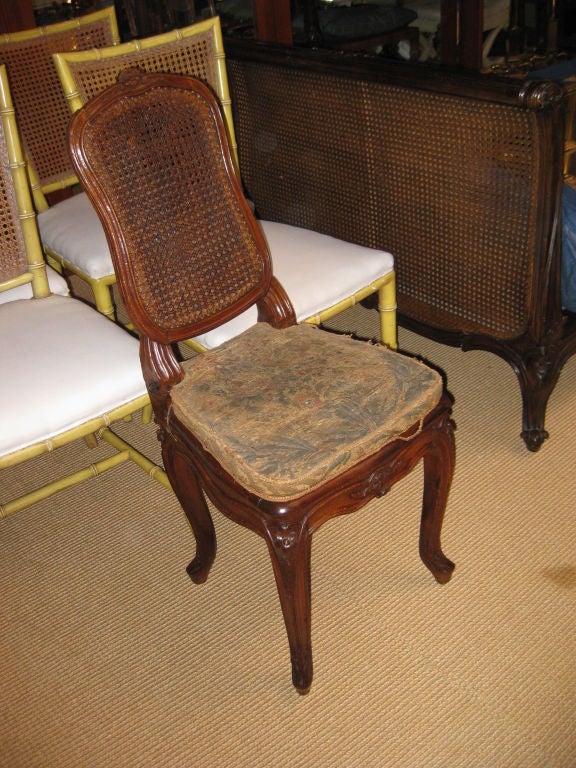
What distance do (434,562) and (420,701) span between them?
0.29 meters

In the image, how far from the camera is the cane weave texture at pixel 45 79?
6.85ft

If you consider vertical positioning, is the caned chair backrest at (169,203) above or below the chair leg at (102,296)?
above

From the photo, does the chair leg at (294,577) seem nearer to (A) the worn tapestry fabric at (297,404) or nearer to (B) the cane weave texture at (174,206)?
(A) the worn tapestry fabric at (297,404)

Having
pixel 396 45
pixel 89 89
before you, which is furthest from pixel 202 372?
pixel 396 45

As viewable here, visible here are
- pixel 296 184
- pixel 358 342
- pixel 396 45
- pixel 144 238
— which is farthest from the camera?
pixel 396 45

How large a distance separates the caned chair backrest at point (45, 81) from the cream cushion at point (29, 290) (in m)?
0.41

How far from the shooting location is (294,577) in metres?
1.30

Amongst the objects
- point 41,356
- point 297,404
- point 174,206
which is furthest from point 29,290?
point 297,404

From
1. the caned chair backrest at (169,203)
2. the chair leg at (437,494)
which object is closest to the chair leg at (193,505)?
the caned chair backrest at (169,203)

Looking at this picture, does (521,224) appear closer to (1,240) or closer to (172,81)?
(172,81)

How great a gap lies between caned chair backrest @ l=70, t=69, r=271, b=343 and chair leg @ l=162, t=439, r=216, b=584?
24 centimetres

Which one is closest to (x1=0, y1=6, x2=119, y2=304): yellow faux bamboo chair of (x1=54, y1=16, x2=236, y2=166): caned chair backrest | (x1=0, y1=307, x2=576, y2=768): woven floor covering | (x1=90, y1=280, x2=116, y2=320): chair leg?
(x1=54, y1=16, x2=236, y2=166): caned chair backrest

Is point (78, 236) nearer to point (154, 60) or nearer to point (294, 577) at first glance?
point (154, 60)

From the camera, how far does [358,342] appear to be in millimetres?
1536
